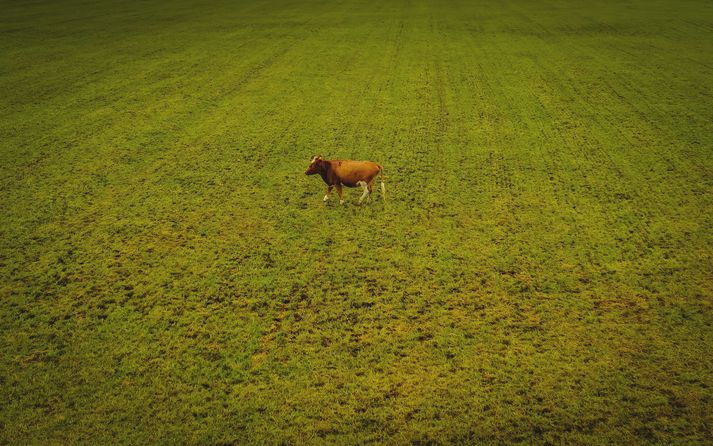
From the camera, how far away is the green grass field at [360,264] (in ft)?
10.6

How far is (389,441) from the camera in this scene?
3.02 metres

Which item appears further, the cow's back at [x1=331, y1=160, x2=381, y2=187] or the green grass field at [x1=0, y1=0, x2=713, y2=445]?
the cow's back at [x1=331, y1=160, x2=381, y2=187]

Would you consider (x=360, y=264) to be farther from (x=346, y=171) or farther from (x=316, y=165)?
(x=316, y=165)

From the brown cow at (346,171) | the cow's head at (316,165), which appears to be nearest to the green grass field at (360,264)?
the brown cow at (346,171)

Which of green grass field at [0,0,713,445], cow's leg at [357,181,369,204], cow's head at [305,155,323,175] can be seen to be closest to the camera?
green grass field at [0,0,713,445]

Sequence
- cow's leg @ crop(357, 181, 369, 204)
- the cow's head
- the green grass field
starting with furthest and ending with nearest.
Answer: cow's leg @ crop(357, 181, 369, 204), the cow's head, the green grass field

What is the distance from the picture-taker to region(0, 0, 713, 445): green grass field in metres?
3.23

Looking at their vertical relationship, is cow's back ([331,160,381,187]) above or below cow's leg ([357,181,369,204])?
above

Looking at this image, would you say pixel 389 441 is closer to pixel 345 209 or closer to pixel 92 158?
pixel 345 209

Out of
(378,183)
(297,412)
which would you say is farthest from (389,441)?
(378,183)

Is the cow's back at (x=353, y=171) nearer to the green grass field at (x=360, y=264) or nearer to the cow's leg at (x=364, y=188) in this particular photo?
the cow's leg at (x=364, y=188)

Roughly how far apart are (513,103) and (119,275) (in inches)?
332

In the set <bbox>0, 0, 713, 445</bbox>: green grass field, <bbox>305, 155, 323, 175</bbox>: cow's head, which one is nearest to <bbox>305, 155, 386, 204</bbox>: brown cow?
<bbox>305, 155, 323, 175</bbox>: cow's head

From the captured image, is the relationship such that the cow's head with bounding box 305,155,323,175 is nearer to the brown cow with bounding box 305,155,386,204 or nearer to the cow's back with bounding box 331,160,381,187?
the brown cow with bounding box 305,155,386,204
